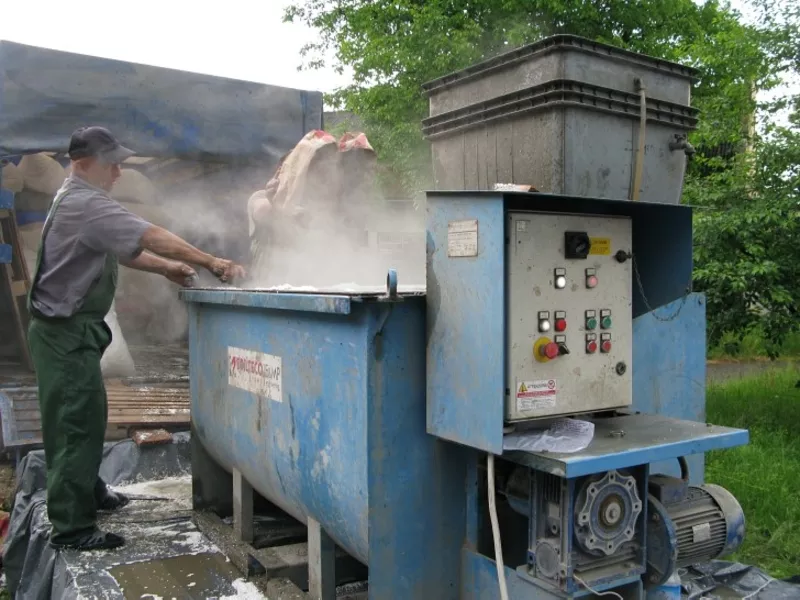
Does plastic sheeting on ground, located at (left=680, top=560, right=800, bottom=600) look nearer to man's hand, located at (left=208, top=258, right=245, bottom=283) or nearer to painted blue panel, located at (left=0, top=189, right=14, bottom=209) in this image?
man's hand, located at (left=208, top=258, right=245, bottom=283)

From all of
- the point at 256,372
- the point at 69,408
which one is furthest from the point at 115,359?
the point at 256,372

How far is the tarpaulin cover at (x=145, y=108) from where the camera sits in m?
4.64

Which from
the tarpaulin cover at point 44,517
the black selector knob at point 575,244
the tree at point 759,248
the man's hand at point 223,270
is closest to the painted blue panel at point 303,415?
the man's hand at point 223,270

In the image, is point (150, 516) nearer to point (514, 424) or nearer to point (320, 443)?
point (320, 443)

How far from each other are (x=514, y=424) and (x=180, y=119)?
406 centimetres

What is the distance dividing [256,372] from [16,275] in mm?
4291

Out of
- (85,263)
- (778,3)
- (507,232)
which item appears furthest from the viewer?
(778,3)

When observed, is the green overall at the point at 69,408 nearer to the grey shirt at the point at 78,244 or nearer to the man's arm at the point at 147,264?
the grey shirt at the point at 78,244

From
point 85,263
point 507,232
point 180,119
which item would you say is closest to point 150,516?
point 85,263

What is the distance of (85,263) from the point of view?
308cm

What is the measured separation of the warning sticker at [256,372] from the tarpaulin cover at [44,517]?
2.98 feet

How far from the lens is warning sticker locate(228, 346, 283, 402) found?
8.78ft

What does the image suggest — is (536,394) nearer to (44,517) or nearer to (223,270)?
(223,270)

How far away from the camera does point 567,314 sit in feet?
6.94
